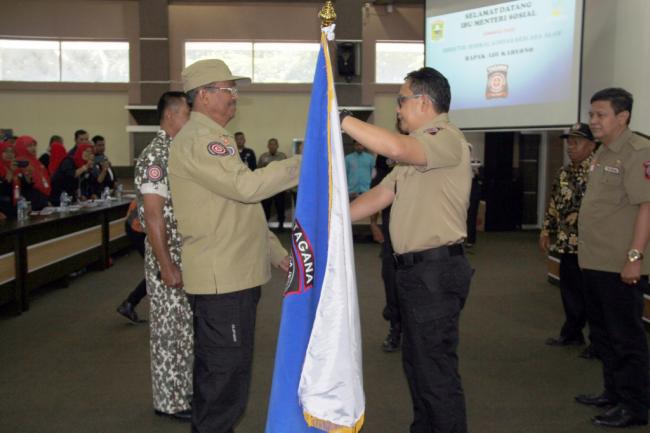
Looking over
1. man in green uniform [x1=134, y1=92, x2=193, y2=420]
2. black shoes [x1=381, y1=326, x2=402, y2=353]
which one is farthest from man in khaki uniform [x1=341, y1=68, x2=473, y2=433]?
black shoes [x1=381, y1=326, x2=402, y2=353]

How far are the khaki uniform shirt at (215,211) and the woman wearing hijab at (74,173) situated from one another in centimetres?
602

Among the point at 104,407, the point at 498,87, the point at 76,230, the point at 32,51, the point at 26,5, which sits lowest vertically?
the point at 104,407

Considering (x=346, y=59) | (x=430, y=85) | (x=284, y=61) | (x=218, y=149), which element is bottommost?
(x=218, y=149)

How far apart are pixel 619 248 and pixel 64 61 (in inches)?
479

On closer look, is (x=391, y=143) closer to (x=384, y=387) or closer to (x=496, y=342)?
(x=384, y=387)

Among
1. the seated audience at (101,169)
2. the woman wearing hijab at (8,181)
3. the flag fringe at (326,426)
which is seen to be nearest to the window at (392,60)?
the seated audience at (101,169)

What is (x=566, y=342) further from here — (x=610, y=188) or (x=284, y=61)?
(x=284, y=61)

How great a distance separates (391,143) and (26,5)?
499 inches

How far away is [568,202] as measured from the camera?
4.31 meters

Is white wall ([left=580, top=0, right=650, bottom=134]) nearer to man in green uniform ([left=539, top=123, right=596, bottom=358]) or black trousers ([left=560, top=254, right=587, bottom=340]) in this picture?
man in green uniform ([left=539, top=123, right=596, bottom=358])

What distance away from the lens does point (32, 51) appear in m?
12.5

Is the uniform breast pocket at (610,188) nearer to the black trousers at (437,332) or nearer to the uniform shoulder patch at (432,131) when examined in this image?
the black trousers at (437,332)

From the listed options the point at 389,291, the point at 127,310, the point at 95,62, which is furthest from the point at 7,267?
the point at 95,62

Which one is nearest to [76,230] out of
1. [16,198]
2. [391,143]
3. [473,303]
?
[16,198]
